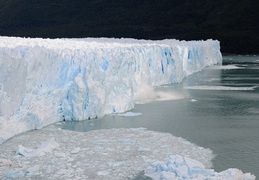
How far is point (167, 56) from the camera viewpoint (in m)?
18.2

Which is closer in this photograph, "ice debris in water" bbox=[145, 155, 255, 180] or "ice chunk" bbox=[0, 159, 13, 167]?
"ice debris in water" bbox=[145, 155, 255, 180]

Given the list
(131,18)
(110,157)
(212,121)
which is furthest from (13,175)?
(131,18)

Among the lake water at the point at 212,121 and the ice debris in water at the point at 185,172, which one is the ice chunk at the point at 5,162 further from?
the lake water at the point at 212,121

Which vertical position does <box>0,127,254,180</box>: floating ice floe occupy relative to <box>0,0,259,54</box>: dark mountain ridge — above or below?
below

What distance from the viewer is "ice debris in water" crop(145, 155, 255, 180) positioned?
20.2 ft

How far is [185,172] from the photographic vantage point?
625 cm

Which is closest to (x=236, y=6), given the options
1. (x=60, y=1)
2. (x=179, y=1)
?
(x=179, y=1)

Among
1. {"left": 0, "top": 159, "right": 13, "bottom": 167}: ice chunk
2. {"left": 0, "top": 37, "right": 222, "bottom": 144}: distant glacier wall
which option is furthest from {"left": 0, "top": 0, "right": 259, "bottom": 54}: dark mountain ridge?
{"left": 0, "top": 159, "right": 13, "bottom": 167}: ice chunk

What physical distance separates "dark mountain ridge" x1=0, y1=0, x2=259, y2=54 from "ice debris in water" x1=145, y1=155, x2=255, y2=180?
145 feet

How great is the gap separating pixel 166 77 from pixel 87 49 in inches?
304

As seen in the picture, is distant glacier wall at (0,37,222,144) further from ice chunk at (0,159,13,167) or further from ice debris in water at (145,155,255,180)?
ice debris in water at (145,155,255,180)

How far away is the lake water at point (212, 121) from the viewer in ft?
24.9

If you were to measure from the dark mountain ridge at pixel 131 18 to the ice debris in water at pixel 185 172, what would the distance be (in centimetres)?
4413

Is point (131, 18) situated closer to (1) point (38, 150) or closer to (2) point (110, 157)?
(1) point (38, 150)
